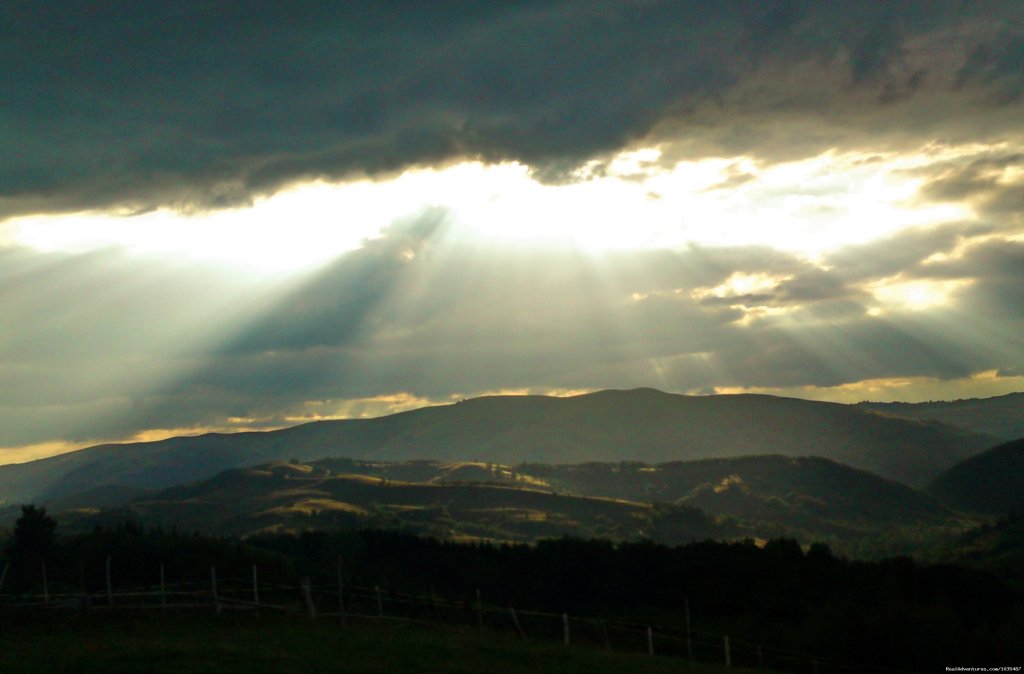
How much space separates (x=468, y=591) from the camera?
7544 inches

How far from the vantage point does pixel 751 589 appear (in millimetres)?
169750

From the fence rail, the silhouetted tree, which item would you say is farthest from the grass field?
the silhouetted tree

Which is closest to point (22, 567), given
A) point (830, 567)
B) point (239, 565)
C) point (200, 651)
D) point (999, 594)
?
point (239, 565)

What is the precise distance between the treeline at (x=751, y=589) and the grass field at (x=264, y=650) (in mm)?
34467

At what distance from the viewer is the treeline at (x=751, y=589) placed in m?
103

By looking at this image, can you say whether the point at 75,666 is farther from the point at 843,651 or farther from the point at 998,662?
the point at 998,662

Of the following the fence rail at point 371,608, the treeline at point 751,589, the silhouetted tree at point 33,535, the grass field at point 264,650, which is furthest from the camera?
the silhouetted tree at point 33,535

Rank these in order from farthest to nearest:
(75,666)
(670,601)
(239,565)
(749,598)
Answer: (670,601) < (749,598) < (239,565) < (75,666)

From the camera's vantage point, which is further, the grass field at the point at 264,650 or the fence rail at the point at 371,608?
the fence rail at the point at 371,608

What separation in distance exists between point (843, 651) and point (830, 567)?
8844 centimetres

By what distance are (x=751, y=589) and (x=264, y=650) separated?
135 meters

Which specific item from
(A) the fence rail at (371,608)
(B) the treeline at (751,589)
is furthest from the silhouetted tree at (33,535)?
(A) the fence rail at (371,608)

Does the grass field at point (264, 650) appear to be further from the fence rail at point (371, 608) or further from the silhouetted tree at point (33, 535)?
the silhouetted tree at point (33, 535)

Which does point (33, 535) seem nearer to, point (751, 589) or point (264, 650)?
point (751, 589)
